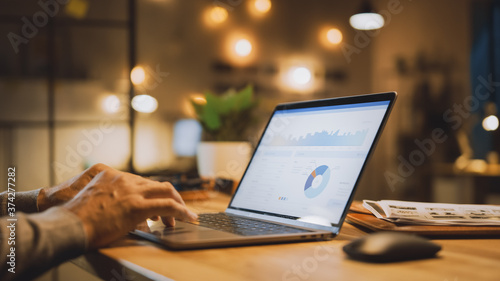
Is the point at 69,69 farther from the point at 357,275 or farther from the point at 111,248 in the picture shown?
the point at 357,275

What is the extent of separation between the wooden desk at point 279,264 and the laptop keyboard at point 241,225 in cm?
5

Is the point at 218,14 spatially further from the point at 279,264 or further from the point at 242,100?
the point at 279,264

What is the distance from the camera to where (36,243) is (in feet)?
2.05

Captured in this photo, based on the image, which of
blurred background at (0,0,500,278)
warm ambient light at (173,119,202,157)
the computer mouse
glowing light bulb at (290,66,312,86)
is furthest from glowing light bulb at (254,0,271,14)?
the computer mouse

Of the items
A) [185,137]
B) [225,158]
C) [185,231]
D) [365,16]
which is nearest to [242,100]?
[225,158]

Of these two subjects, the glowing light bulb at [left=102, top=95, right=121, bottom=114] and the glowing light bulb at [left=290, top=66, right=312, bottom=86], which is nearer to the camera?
the glowing light bulb at [left=102, top=95, right=121, bottom=114]

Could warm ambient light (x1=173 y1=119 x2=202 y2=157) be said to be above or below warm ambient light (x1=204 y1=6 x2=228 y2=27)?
below

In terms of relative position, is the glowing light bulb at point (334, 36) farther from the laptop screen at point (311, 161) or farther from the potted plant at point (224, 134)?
the laptop screen at point (311, 161)

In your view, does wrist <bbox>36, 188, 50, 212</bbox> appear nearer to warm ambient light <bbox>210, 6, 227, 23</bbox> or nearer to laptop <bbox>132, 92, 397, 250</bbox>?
laptop <bbox>132, 92, 397, 250</bbox>

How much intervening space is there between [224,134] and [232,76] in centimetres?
291

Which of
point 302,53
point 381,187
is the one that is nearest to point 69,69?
point 302,53

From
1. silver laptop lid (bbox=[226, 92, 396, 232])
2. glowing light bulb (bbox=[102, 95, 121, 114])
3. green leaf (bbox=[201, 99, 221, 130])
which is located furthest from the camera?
glowing light bulb (bbox=[102, 95, 121, 114])

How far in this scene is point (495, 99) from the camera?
15.4ft

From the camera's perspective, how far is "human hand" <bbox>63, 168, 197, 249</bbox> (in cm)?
70
